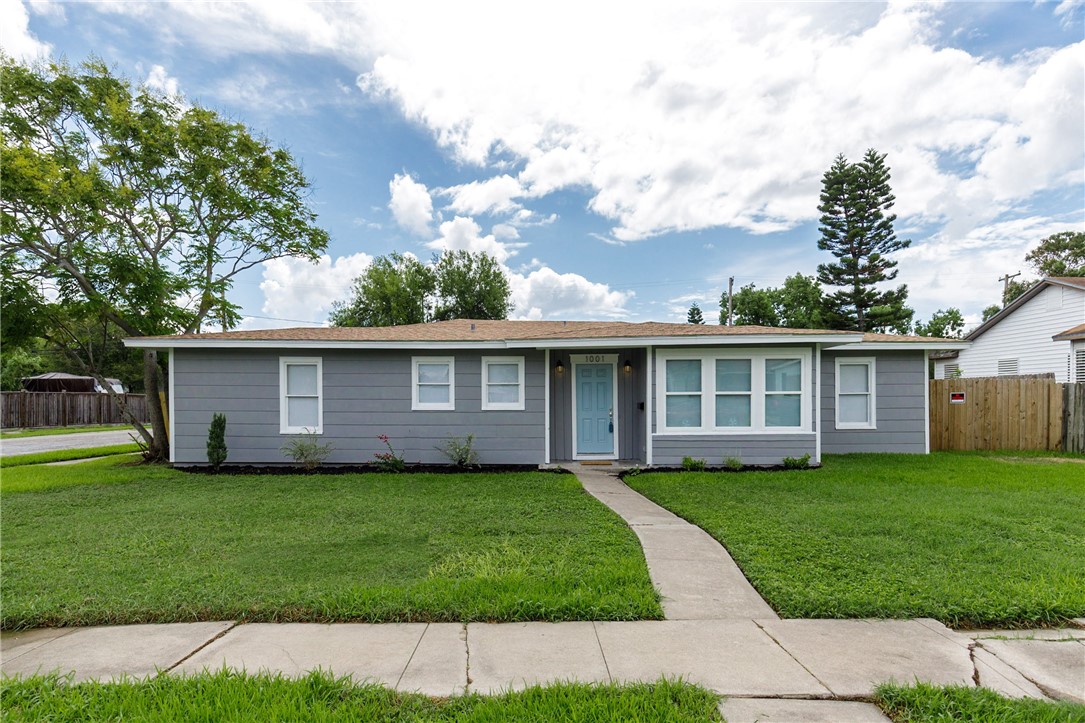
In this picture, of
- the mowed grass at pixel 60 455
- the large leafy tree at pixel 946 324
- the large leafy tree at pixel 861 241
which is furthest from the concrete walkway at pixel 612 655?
the large leafy tree at pixel 946 324

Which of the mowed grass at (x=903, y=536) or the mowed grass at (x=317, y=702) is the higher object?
the mowed grass at (x=317, y=702)

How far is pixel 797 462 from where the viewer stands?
8.94 metres

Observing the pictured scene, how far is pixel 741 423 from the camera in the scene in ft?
30.5

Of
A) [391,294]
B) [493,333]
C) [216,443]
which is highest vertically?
[391,294]

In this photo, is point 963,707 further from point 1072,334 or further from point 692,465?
point 1072,334

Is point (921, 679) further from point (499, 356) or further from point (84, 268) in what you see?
point (84, 268)

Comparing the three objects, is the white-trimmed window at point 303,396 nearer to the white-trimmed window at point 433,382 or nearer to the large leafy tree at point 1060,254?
the white-trimmed window at point 433,382

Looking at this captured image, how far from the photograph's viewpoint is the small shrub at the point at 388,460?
9391 mm

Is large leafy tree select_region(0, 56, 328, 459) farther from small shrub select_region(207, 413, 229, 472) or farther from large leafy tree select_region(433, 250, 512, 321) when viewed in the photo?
large leafy tree select_region(433, 250, 512, 321)

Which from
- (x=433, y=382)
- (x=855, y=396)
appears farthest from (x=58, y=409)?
(x=855, y=396)

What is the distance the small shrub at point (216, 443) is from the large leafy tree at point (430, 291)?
20.1 meters

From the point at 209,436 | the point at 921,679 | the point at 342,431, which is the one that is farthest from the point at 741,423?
the point at 209,436

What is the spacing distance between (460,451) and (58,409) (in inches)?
960

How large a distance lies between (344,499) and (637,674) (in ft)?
17.9
